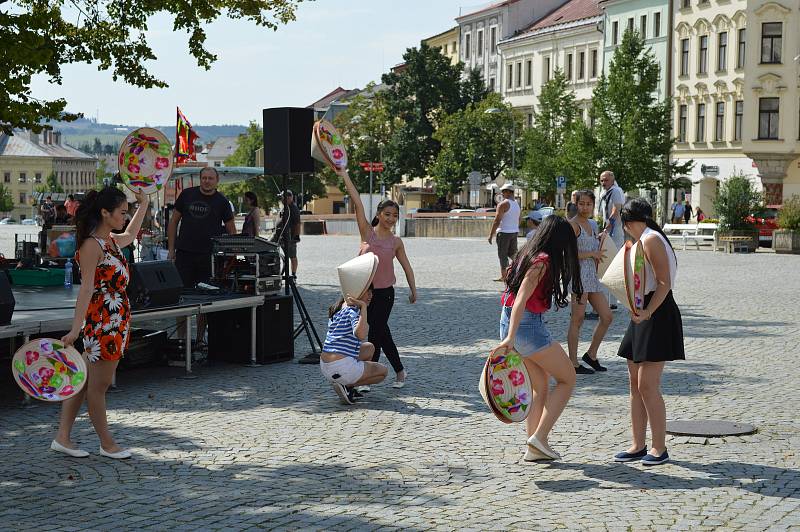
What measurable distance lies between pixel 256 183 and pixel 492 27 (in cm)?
2762

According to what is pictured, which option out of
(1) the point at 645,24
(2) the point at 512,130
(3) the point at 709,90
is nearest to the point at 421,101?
(2) the point at 512,130

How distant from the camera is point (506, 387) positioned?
8.02 metres

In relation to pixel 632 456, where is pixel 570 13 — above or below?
above

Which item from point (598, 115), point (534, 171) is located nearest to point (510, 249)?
point (598, 115)

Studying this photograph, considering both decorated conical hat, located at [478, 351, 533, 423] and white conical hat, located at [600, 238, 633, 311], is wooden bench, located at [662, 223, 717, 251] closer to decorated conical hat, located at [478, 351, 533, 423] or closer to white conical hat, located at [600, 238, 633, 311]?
white conical hat, located at [600, 238, 633, 311]

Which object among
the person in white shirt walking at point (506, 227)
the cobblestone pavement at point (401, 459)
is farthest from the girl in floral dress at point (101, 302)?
the person in white shirt walking at point (506, 227)

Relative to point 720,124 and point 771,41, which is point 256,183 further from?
point 771,41

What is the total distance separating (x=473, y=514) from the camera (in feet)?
23.1

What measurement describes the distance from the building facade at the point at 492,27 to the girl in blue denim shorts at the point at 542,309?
8785cm

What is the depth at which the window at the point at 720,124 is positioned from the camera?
65.2m

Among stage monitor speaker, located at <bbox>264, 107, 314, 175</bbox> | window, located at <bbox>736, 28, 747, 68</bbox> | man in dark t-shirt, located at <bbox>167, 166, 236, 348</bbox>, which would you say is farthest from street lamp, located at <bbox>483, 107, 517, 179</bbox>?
man in dark t-shirt, located at <bbox>167, 166, 236, 348</bbox>

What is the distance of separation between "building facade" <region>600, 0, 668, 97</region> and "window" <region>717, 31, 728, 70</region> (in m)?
3.33

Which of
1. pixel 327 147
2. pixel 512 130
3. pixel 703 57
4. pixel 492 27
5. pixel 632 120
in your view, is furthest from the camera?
pixel 492 27

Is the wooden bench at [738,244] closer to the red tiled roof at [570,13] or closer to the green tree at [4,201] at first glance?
the red tiled roof at [570,13]
